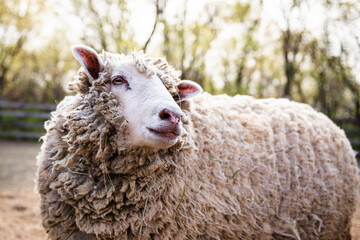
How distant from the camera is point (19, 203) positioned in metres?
4.51

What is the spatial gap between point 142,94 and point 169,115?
11.8 inches

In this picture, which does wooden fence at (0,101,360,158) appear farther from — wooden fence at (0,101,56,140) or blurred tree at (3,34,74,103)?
blurred tree at (3,34,74,103)

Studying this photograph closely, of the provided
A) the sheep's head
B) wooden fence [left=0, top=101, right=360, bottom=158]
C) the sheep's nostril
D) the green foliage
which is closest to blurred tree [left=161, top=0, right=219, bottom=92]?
the green foliage

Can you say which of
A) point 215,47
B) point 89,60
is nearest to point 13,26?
point 215,47

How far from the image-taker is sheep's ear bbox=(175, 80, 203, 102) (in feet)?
7.67

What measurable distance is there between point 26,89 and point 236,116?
18.1 m

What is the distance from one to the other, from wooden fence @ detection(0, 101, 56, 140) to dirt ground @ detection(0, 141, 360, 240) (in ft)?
12.2

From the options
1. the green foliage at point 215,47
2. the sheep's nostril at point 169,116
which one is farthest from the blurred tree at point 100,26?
the sheep's nostril at point 169,116

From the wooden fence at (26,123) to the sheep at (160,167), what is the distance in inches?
409

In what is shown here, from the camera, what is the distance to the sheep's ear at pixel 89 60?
2072mm

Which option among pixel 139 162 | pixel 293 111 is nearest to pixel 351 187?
A: pixel 293 111

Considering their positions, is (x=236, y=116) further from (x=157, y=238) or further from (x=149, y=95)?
(x=157, y=238)

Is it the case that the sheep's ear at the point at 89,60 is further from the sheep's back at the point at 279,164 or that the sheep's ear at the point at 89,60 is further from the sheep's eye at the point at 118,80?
the sheep's back at the point at 279,164

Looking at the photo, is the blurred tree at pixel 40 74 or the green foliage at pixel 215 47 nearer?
the green foliage at pixel 215 47
